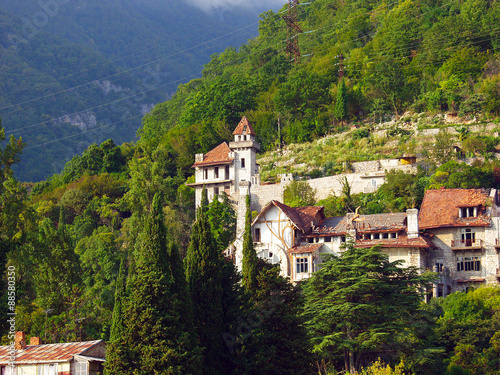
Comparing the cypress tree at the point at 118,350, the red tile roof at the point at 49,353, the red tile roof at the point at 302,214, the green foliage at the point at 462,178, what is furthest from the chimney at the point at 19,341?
the green foliage at the point at 462,178

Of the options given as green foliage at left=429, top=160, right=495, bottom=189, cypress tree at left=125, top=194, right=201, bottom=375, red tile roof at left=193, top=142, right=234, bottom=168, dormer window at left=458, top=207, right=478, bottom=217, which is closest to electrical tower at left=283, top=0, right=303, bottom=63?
red tile roof at left=193, top=142, right=234, bottom=168

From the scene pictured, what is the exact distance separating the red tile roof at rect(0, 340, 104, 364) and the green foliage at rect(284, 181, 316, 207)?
108 feet

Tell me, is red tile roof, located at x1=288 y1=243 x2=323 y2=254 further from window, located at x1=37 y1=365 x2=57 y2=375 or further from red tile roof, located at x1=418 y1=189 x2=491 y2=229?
window, located at x1=37 y1=365 x2=57 y2=375

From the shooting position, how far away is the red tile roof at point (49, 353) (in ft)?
105

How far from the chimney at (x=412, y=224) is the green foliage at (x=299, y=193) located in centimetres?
1374

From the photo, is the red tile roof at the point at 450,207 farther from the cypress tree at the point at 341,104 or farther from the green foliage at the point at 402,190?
the cypress tree at the point at 341,104

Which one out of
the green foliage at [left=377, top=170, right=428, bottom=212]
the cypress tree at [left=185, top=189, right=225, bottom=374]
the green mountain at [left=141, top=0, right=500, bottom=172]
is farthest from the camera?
the green mountain at [left=141, top=0, right=500, bottom=172]

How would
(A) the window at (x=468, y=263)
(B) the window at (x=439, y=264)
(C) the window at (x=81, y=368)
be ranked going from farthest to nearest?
(B) the window at (x=439, y=264)
(A) the window at (x=468, y=263)
(C) the window at (x=81, y=368)

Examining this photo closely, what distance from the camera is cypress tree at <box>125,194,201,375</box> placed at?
2794cm

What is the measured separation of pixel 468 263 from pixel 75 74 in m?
113

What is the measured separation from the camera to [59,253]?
162 feet

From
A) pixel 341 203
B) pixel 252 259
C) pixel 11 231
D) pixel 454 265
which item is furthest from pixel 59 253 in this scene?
pixel 454 265

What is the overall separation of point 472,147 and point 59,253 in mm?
40226

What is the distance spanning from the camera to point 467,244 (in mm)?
51406
